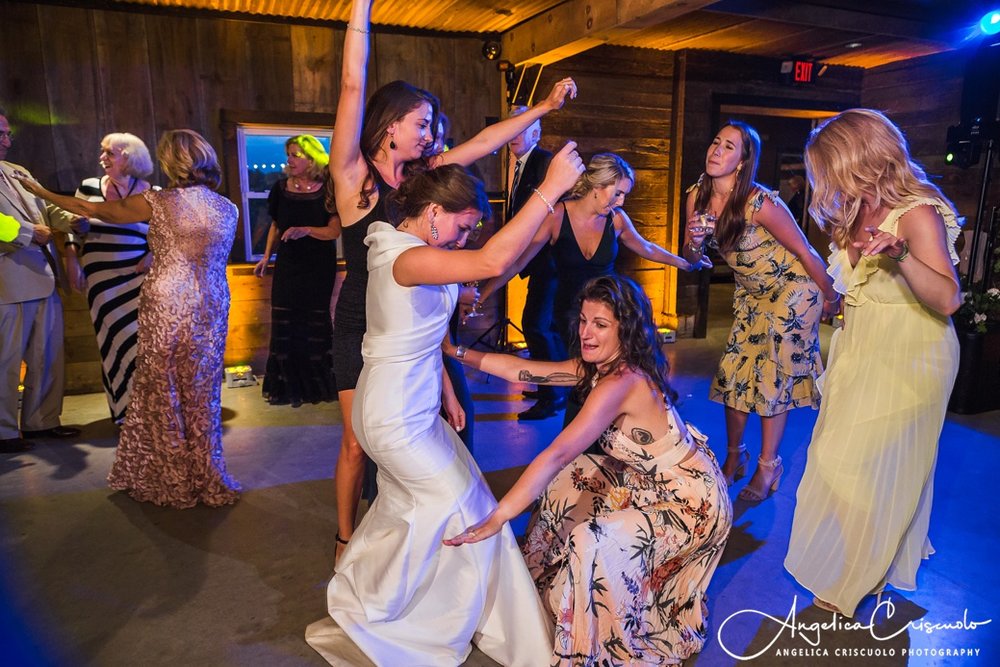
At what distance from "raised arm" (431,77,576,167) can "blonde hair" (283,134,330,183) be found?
2.39 metres

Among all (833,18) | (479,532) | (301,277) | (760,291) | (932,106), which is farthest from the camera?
(932,106)

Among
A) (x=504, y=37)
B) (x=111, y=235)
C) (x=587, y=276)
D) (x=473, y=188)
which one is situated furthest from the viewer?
(x=504, y=37)

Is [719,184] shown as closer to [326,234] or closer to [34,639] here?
[326,234]

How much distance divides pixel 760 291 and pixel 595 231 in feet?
2.91

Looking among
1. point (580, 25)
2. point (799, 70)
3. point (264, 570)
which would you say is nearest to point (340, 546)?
point (264, 570)

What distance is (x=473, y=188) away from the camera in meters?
1.98

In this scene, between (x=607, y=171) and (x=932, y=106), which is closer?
(x=607, y=171)

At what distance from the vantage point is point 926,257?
204cm

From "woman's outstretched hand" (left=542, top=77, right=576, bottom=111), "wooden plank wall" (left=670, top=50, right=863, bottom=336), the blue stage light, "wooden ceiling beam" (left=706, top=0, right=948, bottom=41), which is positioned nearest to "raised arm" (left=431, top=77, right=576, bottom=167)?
"woman's outstretched hand" (left=542, top=77, right=576, bottom=111)

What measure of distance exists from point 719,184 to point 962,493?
1964mm

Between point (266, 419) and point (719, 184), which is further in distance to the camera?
point (266, 419)

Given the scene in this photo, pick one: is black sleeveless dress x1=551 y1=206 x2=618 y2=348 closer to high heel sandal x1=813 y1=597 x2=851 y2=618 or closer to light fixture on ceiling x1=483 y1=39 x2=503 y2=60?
high heel sandal x1=813 y1=597 x2=851 y2=618

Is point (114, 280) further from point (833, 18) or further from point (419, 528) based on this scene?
point (833, 18)

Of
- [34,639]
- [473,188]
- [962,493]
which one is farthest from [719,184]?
[34,639]
